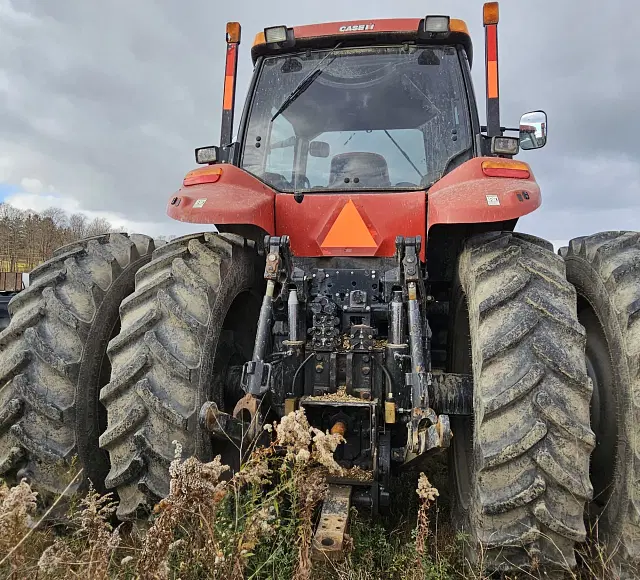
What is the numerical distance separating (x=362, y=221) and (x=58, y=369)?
173cm

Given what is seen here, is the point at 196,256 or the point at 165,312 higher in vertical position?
the point at 196,256

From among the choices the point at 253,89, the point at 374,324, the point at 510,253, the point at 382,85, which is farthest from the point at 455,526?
the point at 253,89

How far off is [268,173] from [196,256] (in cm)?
92

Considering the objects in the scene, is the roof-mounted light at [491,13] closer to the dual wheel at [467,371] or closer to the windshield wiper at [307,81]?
the windshield wiper at [307,81]

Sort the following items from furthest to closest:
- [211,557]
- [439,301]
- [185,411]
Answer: [439,301] → [185,411] → [211,557]

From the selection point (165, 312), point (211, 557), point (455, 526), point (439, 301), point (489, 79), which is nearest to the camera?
point (211, 557)

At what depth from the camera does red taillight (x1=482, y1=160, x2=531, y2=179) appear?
8.96 feet

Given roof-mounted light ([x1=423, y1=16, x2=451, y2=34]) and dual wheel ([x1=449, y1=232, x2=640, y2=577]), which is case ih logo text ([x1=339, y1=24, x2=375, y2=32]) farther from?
dual wheel ([x1=449, y1=232, x2=640, y2=577])

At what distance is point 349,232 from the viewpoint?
10.1 feet

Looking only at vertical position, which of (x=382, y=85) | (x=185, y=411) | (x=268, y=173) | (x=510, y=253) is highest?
(x=382, y=85)

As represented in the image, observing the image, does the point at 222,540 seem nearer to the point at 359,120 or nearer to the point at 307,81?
the point at 359,120

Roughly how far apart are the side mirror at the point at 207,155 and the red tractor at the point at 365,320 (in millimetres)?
139

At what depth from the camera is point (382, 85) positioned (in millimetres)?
3498

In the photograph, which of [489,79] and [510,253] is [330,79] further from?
[510,253]
